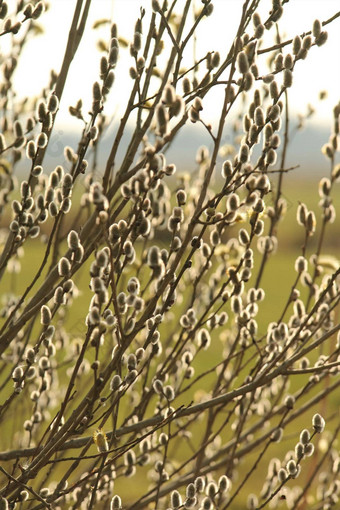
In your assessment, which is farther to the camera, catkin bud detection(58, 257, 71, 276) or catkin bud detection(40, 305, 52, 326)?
catkin bud detection(40, 305, 52, 326)

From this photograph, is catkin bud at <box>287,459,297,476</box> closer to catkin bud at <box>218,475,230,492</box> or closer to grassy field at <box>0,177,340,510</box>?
catkin bud at <box>218,475,230,492</box>

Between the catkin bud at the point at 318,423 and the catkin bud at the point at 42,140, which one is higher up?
the catkin bud at the point at 42,140

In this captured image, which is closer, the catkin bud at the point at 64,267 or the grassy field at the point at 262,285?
the catkin bud at the point at 64,267

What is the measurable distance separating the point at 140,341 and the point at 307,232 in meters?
1.07

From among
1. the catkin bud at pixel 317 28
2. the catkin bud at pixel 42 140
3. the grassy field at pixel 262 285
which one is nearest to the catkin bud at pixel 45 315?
the grassy field at pixel 262 285

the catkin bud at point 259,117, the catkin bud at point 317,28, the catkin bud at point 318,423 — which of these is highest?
the catkin bud at point 317,28

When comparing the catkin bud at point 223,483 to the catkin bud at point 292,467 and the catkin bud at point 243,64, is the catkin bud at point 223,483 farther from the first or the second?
the catkin bud at point 243,64

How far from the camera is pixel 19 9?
223cm

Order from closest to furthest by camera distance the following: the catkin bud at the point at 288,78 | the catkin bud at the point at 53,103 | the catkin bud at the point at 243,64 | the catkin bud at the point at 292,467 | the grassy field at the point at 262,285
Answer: the catkin bud at the point at 243,64, the catkin bud at the point at 288,78, the catkin bud at the point at 53,103, the catkin bud at the point at 292,467, the grassy field at the point at 262,285

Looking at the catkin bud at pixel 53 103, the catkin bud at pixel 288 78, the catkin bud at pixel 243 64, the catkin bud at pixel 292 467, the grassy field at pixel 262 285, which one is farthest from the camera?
the grassy field at pixel 262 285

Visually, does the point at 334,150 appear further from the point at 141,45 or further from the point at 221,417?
the point at 221,417

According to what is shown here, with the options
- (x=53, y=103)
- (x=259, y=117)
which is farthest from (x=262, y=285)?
(x=259, y=117)

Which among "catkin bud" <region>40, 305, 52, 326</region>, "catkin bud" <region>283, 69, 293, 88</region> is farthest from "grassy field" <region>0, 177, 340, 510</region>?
"catkin bud" <region>283, 69, 293, 88</region>

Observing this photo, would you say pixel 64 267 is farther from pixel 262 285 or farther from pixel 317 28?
pixel 262 285
